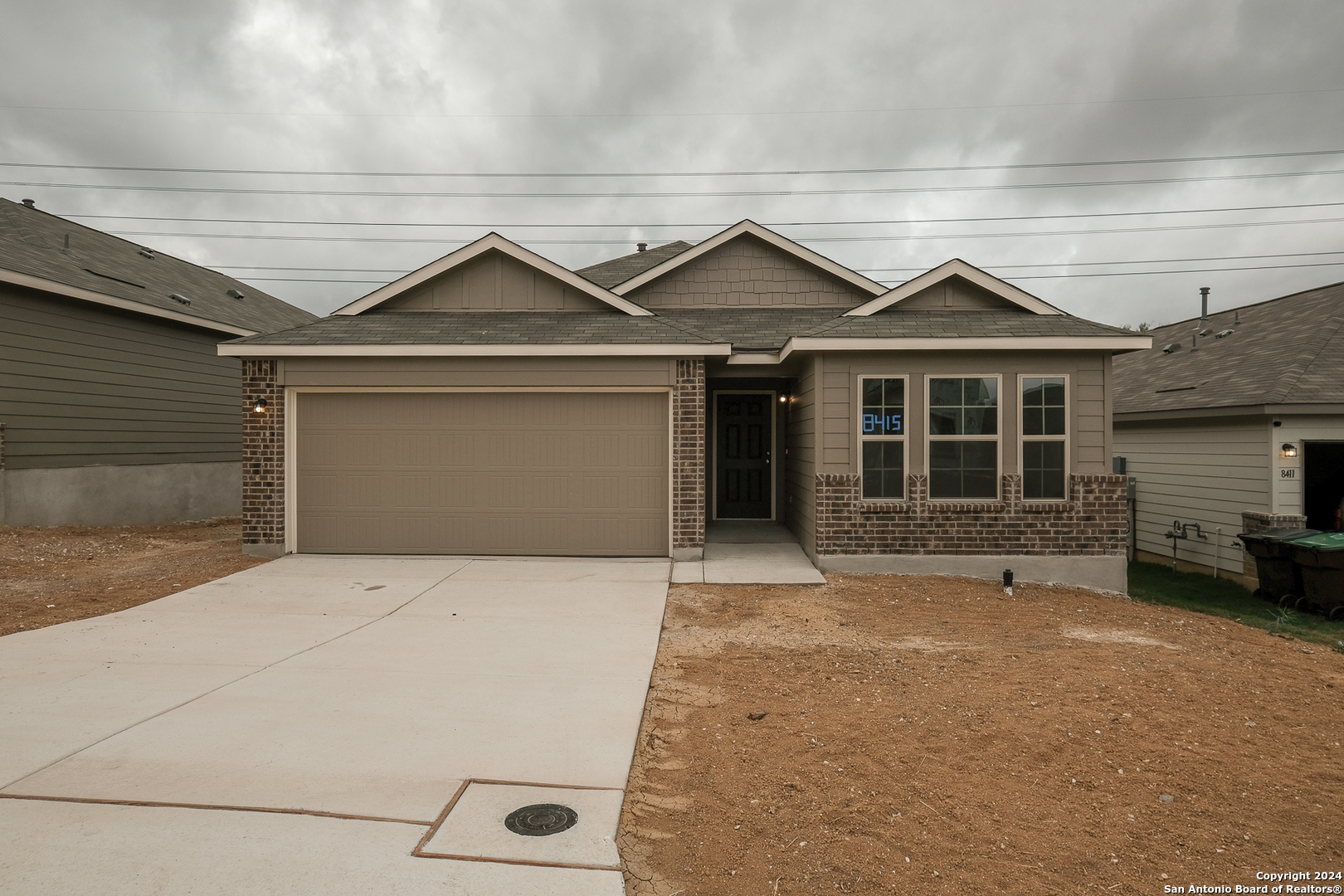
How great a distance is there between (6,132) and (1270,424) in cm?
4077

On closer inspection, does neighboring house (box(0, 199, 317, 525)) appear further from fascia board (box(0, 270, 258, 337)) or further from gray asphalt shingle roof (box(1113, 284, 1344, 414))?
gray asphalt shingle roof (box(1113, 284, 1344, 414))

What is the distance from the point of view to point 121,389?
1221 centimetres

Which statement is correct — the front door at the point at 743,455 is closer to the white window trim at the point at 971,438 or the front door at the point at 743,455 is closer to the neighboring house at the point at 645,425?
Result: the neighboring house at the point at 645,425

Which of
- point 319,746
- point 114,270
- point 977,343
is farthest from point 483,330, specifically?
point 114,270

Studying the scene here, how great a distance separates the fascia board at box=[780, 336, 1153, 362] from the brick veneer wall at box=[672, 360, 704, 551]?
1604 mm

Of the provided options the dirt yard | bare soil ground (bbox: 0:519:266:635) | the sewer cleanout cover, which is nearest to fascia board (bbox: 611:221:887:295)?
the dirt yard

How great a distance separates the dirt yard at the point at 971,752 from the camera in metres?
2.61

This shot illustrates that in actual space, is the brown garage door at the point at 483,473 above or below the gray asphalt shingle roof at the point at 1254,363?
below

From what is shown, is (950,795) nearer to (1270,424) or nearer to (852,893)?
(852,893)

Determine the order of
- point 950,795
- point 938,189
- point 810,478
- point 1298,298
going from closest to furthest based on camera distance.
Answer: point 950,795 < point 810,478 < point 1298,298 < point 938,189

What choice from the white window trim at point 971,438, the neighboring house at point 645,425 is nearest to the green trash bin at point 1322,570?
the neighboring house at point 645,425

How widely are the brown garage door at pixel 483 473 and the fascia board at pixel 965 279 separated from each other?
11.2 ft

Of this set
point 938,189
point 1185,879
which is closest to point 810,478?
point 1185,879

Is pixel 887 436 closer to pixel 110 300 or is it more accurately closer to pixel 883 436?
pixel 883 436
